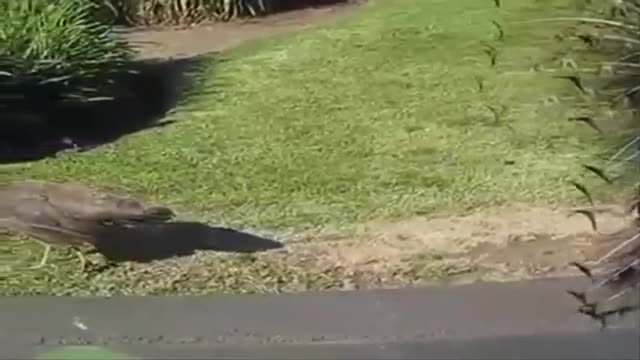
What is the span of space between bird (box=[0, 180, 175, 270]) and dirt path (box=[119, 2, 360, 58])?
4201 millimetres

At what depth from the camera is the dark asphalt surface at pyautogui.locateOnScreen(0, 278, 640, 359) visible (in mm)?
5297

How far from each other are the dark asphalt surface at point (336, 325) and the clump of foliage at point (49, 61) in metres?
2.87

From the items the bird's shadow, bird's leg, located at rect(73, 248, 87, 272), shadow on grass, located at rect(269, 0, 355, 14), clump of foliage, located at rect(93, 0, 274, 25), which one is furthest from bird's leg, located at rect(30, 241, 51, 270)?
shadow on grass, located at rect(269, 0, 355, 14)

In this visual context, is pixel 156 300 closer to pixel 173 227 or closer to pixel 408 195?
pixel 173 227

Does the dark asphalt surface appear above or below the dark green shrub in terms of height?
below

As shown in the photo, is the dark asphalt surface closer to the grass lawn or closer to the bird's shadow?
the grass lawn

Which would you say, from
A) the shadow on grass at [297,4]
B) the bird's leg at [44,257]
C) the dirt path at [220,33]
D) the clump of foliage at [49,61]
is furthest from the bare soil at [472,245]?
the shadow on grass at [297,4]

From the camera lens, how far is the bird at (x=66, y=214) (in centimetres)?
614

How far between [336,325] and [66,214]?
124cm

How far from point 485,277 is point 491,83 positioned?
3595 mm

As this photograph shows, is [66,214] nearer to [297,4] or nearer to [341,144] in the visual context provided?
[341,144]

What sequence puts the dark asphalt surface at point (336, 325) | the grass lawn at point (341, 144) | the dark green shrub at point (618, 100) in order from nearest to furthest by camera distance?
the dark green shrub at point (618, 100)
the dark asphalt surface at point (336, 325)
the grass lawn at point (341, 144)

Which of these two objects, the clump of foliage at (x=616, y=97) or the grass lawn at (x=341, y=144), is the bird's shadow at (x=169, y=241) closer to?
the grass lawn at (x=341, y=144)

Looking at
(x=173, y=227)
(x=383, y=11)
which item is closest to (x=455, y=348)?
(x=173, y=227)
